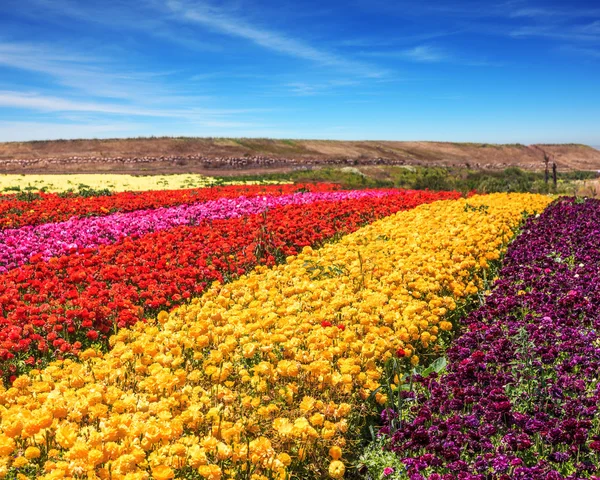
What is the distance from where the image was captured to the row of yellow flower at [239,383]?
13.1 feet

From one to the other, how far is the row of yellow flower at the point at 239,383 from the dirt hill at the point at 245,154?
185 ft

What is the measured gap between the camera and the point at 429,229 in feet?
39.8

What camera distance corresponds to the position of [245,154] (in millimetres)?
90312

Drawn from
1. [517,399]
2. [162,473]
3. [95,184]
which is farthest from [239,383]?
[95,184]

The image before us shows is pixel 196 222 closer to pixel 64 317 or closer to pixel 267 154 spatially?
pixel 64 317

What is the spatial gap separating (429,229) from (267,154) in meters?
82.6

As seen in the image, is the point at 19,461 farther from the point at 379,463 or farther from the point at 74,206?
the point at 74,206

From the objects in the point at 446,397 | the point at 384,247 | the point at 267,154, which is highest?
the point at 267,154

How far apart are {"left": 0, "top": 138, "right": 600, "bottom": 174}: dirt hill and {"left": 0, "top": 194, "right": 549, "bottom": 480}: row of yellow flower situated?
56.5m

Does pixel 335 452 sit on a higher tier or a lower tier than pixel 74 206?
lower

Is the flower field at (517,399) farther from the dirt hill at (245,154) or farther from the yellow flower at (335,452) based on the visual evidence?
the dirt hill at (245,154)

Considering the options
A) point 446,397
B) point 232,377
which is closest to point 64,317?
point 232,377

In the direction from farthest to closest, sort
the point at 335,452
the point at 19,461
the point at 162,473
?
the point at 335,452
the point at 19,461
the point at 162,473

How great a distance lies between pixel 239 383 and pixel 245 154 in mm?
86989
